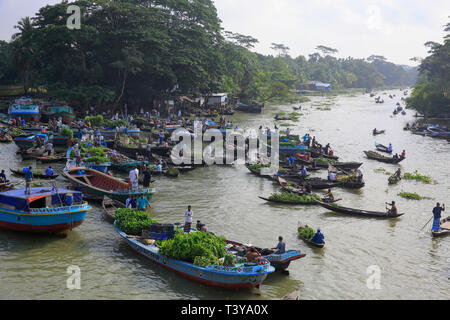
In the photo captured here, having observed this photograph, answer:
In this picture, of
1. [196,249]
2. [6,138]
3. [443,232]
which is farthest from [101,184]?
[443,232]

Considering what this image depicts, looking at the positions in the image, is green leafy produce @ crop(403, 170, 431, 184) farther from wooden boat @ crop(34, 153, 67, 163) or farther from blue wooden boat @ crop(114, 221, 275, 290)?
wooden boat @ crop(34, 153, 67, 163)

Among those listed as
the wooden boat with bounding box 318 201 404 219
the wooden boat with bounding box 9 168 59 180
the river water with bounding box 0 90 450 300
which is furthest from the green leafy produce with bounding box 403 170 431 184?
the wooden boat with bounding box 9 168 59 180

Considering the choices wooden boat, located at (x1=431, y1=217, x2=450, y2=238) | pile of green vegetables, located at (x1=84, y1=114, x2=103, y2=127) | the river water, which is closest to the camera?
the river water

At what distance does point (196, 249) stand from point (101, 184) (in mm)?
10569

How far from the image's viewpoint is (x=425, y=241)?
1875 cm

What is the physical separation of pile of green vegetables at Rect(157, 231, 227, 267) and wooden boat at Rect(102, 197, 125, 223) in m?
5.36

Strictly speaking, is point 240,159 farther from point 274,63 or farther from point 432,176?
point 274,63

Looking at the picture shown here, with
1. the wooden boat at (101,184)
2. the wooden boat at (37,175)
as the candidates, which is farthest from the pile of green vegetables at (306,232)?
the wooden boat at (37,175)

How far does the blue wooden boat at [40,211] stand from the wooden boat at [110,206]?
1935mm

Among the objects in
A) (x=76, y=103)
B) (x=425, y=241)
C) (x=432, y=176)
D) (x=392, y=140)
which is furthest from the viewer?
(x=392, y=140)

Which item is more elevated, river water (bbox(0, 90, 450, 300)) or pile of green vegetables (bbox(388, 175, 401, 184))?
pile of green vegetables (bbox(388, 175, 401, 184))

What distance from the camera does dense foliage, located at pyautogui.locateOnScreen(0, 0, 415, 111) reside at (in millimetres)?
42594

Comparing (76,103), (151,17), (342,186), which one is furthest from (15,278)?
(151,17)

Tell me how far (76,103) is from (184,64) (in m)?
13.2
